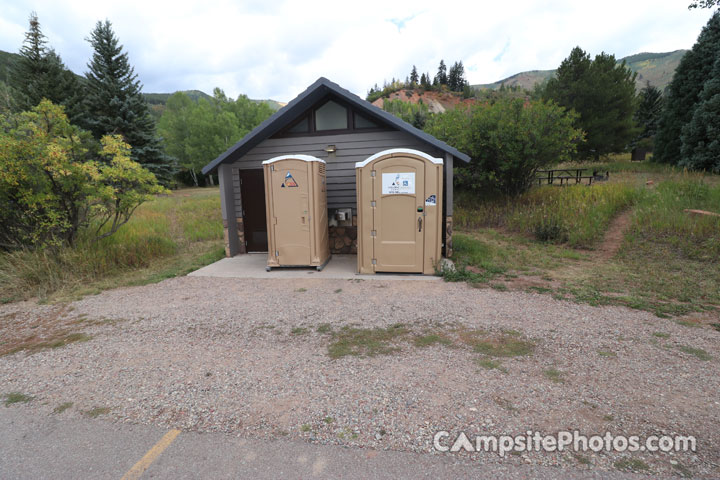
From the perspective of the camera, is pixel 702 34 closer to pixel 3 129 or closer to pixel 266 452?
pixel 266 452

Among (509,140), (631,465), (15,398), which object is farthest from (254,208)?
(509,140)

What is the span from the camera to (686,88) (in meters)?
20.1

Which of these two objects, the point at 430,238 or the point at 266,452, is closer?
the point at 266,452

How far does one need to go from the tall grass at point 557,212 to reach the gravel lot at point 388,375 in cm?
443

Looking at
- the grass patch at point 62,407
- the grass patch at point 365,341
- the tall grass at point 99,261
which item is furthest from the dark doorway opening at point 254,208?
the grass patch at point 62,407

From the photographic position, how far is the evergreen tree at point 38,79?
19.7 m

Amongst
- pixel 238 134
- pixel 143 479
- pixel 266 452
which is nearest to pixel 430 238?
pixel 266 452

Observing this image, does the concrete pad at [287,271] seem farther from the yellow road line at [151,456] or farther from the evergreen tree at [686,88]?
the evergreen tree at [686,88]

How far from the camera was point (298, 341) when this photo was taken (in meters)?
3.85

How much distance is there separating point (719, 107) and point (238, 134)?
36775 mm

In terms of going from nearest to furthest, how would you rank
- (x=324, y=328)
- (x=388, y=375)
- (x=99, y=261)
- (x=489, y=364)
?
(x=388, y=375)
(x=489, y=364)
(x=324, y=328)
(x=99, y=261)

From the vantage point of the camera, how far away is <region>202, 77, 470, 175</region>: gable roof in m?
6.79

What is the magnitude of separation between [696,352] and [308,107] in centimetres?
727

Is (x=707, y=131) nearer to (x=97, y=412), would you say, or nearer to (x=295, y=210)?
(x=295, y=210)
